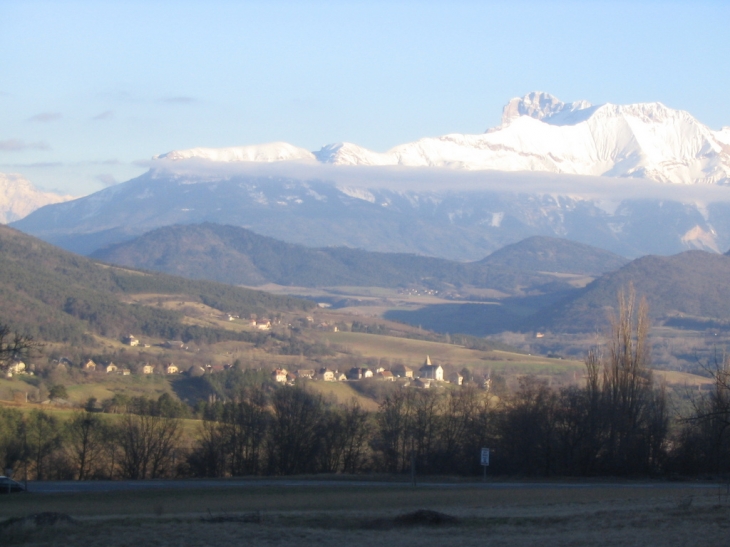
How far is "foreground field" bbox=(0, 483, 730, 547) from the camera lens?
64.7 feet

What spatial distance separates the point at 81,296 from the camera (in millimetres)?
156000

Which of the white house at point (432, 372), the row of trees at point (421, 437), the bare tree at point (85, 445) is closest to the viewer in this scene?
the row of trees at point (421, 437)

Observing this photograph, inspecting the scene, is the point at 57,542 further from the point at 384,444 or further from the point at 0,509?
the point at 384,444

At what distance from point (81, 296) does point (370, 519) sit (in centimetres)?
14052

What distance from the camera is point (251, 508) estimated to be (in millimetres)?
26547

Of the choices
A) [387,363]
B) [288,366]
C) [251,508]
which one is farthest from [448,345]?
[251,508]

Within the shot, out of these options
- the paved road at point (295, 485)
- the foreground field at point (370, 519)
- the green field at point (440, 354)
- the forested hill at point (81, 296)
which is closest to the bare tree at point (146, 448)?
the paved road at point (295, 485)

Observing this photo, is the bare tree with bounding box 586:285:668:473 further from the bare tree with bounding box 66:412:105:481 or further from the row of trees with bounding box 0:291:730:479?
the bare tree with bounding box 66:412:105:481

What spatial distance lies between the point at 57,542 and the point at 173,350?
116102 millimetres

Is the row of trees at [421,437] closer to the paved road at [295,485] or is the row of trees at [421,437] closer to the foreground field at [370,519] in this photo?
the paved road at [295,485]

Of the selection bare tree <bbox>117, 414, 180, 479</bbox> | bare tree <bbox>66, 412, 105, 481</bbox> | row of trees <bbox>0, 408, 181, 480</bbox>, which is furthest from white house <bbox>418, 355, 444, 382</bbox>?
bare tree <bbox>66, 412, 105, 481</bbox>

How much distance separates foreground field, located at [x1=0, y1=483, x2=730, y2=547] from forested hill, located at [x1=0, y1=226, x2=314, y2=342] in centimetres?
9990

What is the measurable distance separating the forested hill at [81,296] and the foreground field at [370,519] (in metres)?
99.9

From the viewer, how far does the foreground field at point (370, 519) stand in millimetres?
19734
